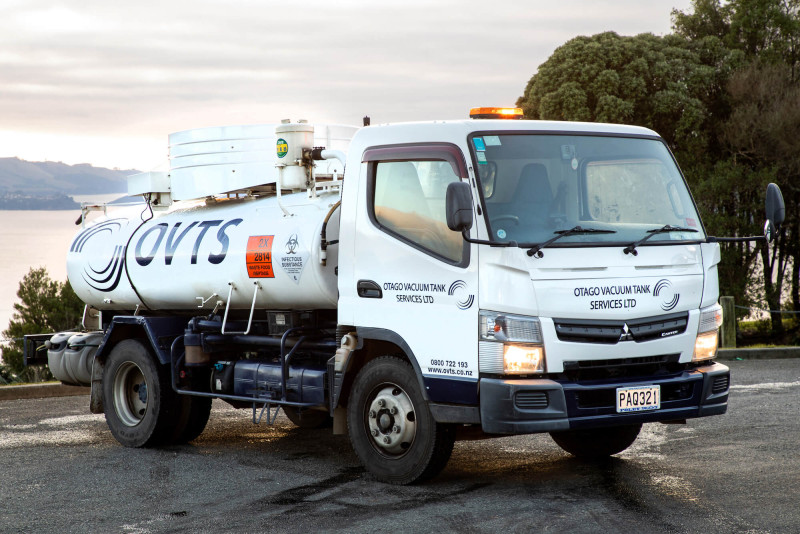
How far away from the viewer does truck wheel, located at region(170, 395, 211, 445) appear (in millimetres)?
9938

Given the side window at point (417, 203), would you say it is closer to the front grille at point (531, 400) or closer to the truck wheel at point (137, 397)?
the front grille at point (531, 400)

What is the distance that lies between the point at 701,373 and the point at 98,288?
250 inches

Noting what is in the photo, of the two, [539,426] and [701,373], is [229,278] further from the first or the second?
[701,373]

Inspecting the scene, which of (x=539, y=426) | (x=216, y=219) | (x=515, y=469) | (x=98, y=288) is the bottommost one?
(x=515, y=469)

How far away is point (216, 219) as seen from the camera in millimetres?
9609

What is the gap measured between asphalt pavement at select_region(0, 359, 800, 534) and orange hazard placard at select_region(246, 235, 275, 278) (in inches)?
63.8

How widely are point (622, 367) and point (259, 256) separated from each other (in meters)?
3.34

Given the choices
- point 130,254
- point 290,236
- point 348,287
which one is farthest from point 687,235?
point 130,254

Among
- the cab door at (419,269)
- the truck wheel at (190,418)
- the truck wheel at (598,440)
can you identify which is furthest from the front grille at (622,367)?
the truck wheel at (190,418)

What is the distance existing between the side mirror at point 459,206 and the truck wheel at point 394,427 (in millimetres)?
1318

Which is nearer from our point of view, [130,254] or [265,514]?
[265,514]

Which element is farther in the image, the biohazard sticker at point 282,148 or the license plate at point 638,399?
the biohazard sticker at point 282,148

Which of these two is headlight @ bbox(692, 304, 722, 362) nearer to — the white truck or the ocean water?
the white truck

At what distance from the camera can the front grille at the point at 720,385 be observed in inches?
292
